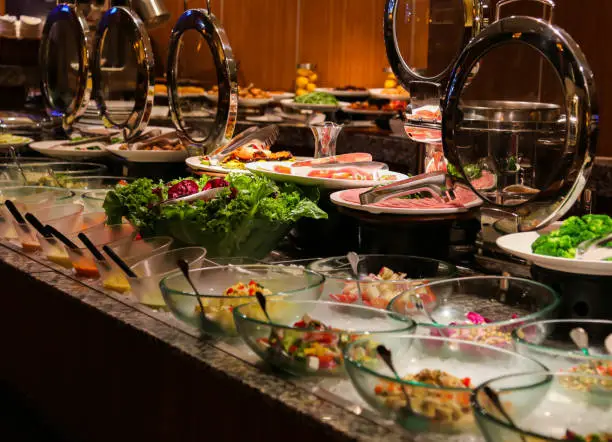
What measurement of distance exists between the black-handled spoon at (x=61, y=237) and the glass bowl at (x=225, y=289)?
1.25 feet

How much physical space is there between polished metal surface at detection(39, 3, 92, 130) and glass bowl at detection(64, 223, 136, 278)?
59.8 inches

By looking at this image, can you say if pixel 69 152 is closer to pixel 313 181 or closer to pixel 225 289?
pixel 313 181

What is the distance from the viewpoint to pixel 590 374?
111 cm

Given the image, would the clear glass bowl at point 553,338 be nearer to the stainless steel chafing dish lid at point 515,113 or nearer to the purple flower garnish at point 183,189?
the stainless steel chafing dish lid at point 515,113

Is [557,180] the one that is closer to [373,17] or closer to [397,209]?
[397,209]

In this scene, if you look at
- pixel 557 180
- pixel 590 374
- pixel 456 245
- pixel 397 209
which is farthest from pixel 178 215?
pixel 590 374

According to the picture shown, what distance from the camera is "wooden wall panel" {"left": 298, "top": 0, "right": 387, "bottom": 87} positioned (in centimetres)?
809

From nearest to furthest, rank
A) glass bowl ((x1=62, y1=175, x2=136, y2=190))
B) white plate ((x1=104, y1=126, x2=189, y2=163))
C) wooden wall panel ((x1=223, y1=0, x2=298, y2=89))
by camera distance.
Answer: glass bowl ((x1=62, y1=175, x2=136, y2=190)) < white plate ((x1=104, y1=126, x2=189, y2=163)) < wooden wall panel ((x1=223, y1=0, x2=298, y2=89))

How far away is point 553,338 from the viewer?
1.29 metres

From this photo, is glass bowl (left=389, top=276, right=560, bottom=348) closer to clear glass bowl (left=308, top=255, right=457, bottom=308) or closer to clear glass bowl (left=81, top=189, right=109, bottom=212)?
clear glass bowl (left=308, top=255, right=457, bottom=308)

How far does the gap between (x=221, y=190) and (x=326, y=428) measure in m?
1.06

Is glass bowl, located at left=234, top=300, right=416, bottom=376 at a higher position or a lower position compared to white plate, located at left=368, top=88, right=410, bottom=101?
lower

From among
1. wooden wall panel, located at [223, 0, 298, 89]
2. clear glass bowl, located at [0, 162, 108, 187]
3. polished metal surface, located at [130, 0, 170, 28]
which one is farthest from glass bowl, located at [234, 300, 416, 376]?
wooden wall panel, located at [223, 0, 298, 89]

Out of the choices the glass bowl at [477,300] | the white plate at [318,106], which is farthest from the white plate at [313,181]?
the white plate at [318,106]
